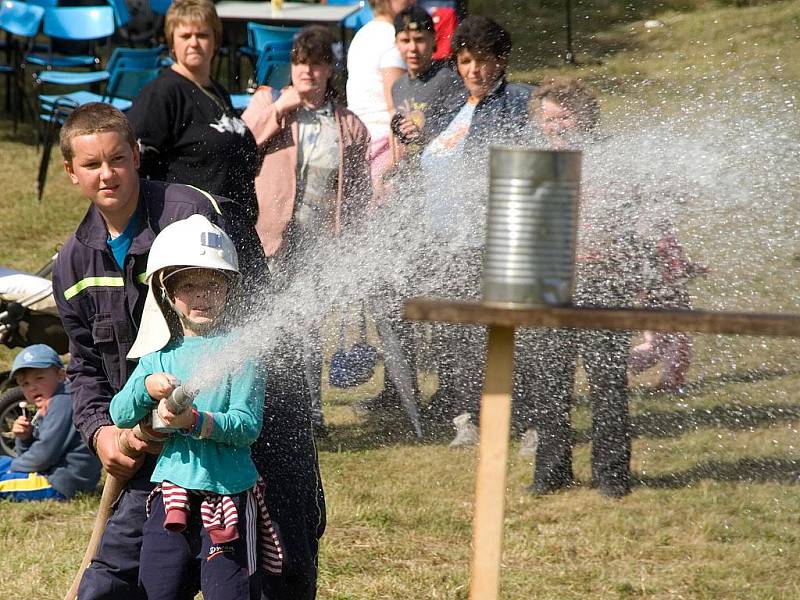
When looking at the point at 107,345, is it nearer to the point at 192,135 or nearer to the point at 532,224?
the point at 532,224

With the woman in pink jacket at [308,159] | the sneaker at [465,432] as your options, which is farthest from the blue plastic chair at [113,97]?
the sneaker at [465,432]

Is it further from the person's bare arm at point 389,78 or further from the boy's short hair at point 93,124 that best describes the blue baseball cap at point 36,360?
the person's bare arm at point 389,78

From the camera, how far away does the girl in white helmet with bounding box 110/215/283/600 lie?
304 centimetres

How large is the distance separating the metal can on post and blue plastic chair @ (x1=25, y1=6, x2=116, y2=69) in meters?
10.8

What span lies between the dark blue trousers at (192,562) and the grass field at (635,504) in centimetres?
131

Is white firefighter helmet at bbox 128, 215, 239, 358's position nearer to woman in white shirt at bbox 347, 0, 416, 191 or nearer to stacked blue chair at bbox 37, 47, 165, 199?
woman in white shirt at bbox 347, 0, 416, 191

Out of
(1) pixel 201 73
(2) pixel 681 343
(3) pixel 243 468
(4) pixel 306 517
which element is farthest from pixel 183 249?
(2) pixel 681 343

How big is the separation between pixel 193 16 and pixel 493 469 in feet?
12.4

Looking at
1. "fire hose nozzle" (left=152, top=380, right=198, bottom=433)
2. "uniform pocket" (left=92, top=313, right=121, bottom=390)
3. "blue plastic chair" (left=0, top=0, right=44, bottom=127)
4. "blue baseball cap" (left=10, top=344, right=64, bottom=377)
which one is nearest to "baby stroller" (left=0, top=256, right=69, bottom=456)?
"blue baseball cap" (left=10, top=344, right=64, bottom=377)

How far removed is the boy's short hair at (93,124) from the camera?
11.3ft

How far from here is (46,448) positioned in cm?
527

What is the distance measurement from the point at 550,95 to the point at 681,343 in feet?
5.18

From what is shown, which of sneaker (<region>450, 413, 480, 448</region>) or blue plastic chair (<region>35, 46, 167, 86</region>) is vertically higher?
blue plastic chair (<region>35, 46, 167, 86</region>)

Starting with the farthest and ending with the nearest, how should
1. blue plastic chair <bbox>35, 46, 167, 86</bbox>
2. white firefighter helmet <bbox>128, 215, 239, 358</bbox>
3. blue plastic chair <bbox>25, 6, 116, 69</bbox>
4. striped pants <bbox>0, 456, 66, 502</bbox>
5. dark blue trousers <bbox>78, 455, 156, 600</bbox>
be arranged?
1. blue plastic chair <bbox>25, 6, 116, 69</bbox>
2. blue plastic chair <bbox>35, 46, 167, 86</bbox>
3. striped pants <bbox>0, 456, 66, 502</bbox>
4. dark blue trousers <bbox>78, 455, 156, 600</bbox>
5. white firefighter helmet <bbox>128, 215, 239, 358</bbox>
